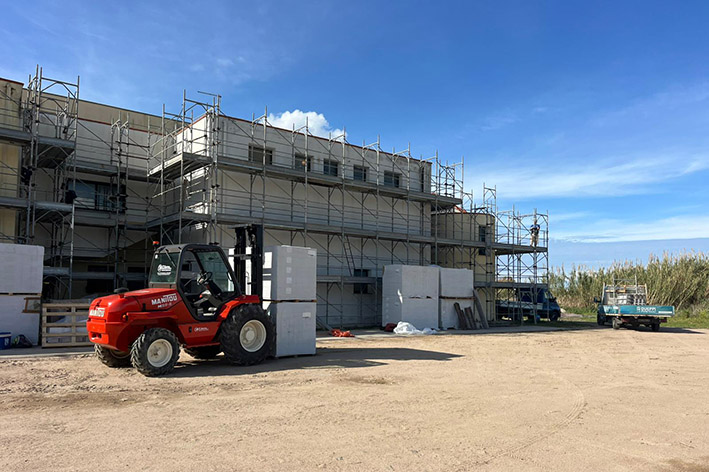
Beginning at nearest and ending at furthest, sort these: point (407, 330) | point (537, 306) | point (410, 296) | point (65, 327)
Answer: point (65, 327), point (407, 330), point (410, 296), point (537, 306)

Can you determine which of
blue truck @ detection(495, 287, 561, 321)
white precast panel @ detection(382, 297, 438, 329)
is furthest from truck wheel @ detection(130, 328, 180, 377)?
blue truck @ detection(495, 287, 561, 321)

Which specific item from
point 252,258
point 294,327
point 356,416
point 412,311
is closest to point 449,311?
point 412,311

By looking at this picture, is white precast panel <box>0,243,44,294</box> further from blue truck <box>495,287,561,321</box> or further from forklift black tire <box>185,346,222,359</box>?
blue truck <box>495,287,561,321</box>

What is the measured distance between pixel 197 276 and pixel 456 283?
1541 centimetres

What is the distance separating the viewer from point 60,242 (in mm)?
19203

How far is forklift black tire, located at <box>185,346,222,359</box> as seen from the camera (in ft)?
39.2

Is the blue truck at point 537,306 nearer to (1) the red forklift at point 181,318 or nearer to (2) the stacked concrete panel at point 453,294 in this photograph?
(2) the stacked concrete panel at point 453,294

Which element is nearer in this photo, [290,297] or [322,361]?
[322,361]

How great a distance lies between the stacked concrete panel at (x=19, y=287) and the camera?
47.0ft

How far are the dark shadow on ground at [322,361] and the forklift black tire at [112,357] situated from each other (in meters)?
1.00

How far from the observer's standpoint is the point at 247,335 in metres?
11.3

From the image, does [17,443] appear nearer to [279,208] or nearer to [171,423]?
[171,423]

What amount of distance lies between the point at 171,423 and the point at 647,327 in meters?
25.0

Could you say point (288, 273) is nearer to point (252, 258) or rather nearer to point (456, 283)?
point (252, 258)
